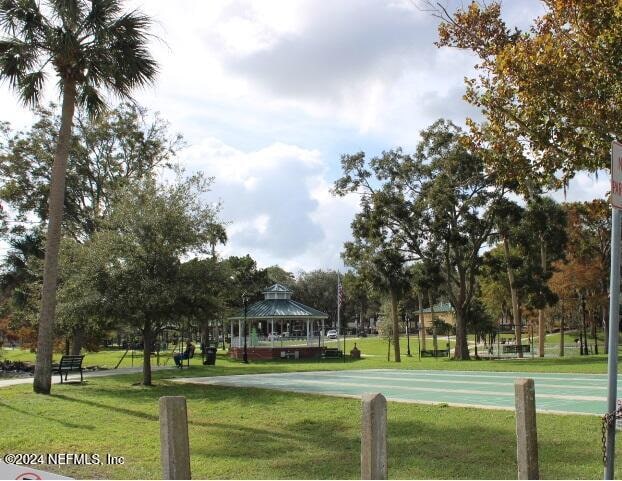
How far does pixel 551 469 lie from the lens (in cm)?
747

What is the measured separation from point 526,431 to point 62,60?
16995 millimetres

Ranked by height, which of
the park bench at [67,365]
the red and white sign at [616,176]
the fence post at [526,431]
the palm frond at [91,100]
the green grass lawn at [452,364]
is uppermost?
the palm frond at [91,100]

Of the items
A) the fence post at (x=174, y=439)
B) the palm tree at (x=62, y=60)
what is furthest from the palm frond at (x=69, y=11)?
the fence post at (x=174, y=439)

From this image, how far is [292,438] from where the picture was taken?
407 inches

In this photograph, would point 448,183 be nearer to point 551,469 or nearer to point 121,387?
point 121,387

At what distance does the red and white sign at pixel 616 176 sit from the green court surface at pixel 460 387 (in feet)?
25.3

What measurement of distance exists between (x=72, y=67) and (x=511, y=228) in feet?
82.7

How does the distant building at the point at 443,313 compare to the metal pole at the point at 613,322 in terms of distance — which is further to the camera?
the distant building at the point at 443,313

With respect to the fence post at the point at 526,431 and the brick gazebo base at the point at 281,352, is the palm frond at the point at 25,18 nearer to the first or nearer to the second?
the fence post at the point at 526,431

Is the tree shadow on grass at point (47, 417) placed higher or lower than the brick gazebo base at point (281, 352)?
higher

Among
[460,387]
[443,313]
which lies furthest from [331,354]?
A: [443,313]

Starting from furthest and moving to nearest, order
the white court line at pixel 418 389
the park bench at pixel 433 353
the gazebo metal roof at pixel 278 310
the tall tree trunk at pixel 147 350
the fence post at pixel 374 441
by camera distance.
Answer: the gazebo metal roof at pixel 278 310
the park bench at pixel 433 353
the tall tree trunk at pixel 147 350
the white court line at pixel 418 389
the fence post at pixel 374 441

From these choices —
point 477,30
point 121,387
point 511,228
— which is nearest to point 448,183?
point 511,228

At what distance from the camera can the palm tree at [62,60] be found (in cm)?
1783
